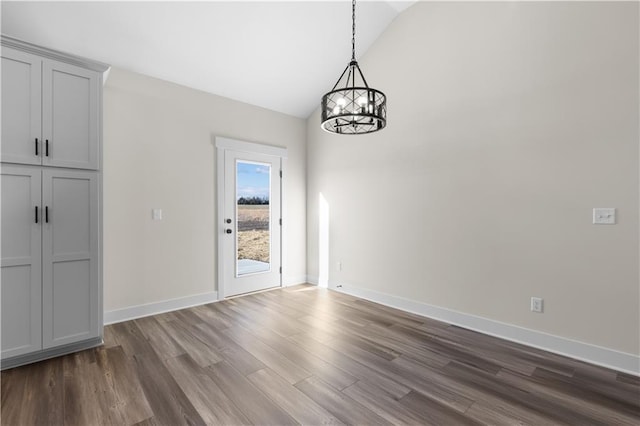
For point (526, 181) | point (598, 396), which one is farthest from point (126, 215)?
point (598, 396)

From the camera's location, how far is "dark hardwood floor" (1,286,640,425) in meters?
1.85

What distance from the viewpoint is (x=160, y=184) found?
3.62 metres

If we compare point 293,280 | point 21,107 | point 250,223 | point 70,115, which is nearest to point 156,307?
point 250,223

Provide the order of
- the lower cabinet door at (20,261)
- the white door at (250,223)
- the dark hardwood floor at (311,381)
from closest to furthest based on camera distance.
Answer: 1. the dark hardwood floor at (311,381)
2. the lower cabinet door at (20,261)
3. the white door at (250,223)

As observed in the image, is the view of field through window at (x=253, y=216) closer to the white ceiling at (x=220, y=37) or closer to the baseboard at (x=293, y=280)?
the baseboard at (x=293, y=280)

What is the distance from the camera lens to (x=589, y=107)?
2506 mm

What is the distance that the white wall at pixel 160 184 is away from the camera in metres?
3.31

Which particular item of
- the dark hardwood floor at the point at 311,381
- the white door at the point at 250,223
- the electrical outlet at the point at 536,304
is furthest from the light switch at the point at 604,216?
the white door at the point at 250,223

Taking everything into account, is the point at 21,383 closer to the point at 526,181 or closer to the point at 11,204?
the point at 11,204

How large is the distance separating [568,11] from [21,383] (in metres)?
5.19

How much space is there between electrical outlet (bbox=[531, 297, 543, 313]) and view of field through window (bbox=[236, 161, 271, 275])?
3.37 m

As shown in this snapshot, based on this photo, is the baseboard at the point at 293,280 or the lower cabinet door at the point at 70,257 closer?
the lower cabinet door at the point at 70,257

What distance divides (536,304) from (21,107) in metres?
4.69

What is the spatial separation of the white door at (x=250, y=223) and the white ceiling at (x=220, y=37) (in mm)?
979
